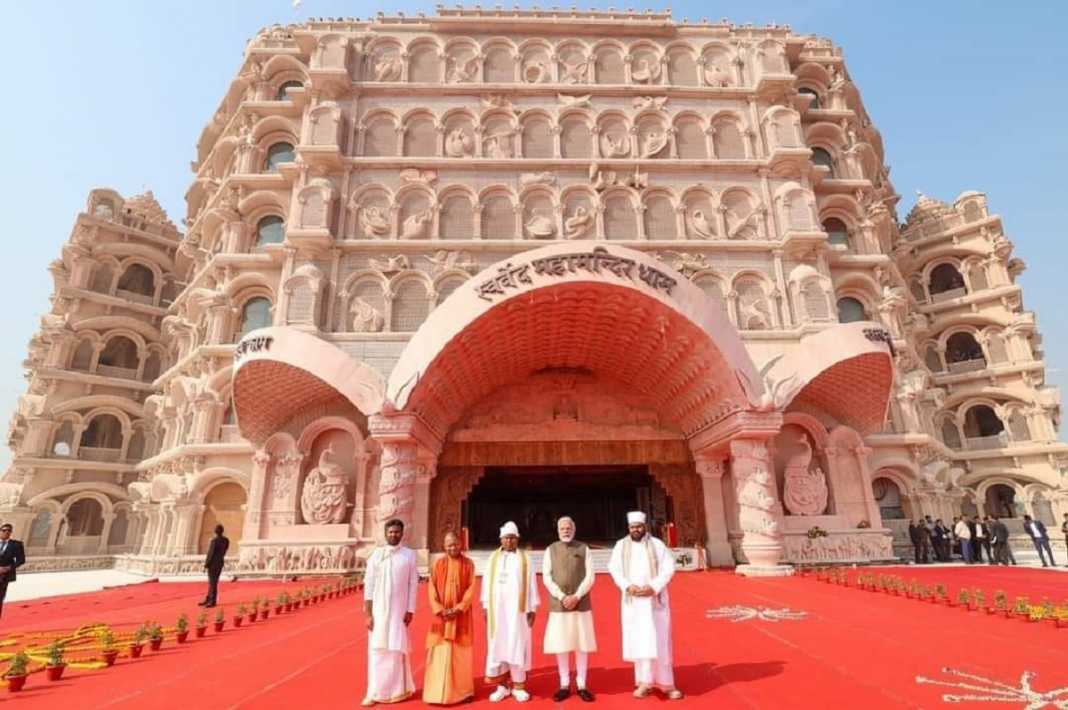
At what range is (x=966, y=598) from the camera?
26.6ft

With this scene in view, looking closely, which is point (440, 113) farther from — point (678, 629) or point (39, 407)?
point (39, 407)

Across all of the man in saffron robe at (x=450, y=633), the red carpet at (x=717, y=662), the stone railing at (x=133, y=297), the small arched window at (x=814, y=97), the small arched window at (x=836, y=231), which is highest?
the small arched window at (x=814, y=97)

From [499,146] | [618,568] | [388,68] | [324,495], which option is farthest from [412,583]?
[388,68]

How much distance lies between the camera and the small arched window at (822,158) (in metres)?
20.0

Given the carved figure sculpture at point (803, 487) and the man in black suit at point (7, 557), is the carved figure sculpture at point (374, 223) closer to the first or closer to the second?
the man in black suit at point (7, 557)

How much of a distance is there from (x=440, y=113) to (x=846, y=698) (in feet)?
61.1

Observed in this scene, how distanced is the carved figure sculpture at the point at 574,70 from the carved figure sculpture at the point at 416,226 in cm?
747

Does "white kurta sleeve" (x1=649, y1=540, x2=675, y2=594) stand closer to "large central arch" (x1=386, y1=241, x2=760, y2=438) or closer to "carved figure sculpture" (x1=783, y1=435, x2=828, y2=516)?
"large central arch" (x1=386, y1=241, x2=760, y2=438)

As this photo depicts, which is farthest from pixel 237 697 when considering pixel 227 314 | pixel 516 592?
pixel 227 314

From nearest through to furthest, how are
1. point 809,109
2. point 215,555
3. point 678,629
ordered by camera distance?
point 678,629 → point 215,555 → point 809,109

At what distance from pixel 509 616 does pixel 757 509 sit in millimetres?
9145

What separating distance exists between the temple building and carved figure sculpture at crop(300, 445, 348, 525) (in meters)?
0.09

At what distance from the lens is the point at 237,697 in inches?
179

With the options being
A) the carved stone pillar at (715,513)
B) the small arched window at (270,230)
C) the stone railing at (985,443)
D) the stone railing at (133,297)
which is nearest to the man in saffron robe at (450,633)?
the carved stone pillar at (715,513)
